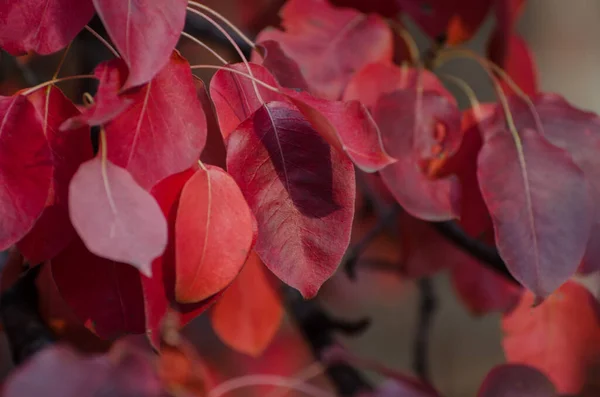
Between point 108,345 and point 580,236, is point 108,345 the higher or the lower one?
the lower one

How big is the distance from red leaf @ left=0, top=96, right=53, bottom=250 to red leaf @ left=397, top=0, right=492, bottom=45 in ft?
1.14

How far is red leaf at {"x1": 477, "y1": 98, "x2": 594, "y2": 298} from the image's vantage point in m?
0.38

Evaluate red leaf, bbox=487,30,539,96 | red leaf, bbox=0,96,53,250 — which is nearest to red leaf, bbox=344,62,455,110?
red leaf, bbox=487,30,539,96

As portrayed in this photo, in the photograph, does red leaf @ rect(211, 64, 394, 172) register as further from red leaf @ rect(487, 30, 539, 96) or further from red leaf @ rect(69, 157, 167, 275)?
red leaf @ rect(487, 30, 539, 96)

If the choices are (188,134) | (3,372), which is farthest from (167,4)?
(3,372)

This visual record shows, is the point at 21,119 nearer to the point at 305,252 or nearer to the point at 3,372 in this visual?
the point at 305,252

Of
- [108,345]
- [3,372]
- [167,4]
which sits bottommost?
[3,372]

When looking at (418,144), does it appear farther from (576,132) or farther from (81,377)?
(81,377)

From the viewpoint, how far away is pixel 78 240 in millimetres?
347

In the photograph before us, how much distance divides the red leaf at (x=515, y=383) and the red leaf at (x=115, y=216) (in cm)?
29

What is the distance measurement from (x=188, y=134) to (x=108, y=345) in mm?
273

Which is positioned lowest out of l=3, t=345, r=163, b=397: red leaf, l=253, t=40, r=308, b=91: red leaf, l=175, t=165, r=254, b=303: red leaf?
l=3, t=345, r=163, b=397: red leaf

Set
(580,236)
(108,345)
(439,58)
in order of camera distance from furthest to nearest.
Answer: (439,58), (108,345), (580,236)

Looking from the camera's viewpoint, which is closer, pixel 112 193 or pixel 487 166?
pixel 112 193
